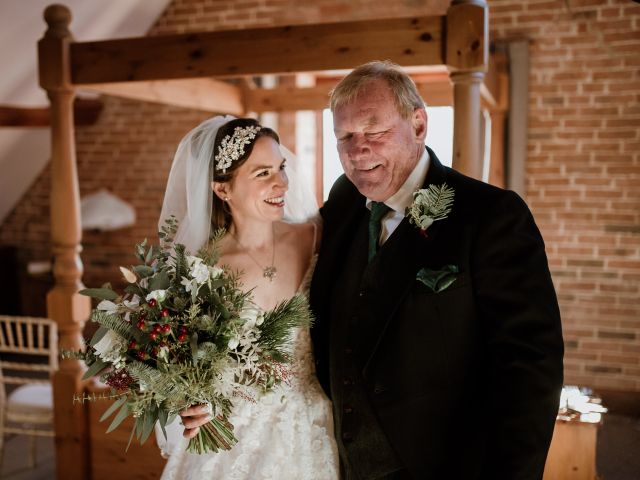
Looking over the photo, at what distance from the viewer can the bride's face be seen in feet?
7.34

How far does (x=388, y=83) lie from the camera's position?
1.80 meters

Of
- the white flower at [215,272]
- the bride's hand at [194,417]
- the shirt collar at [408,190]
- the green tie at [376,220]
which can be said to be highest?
the shirt collar at [408,190]

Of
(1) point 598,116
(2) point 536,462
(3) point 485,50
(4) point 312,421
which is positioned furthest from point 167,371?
(1) point 598,116

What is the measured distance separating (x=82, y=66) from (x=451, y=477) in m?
2.76

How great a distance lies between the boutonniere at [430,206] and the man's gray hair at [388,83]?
24 centimetres

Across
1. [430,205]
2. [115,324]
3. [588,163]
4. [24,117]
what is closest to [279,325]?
[115,324]

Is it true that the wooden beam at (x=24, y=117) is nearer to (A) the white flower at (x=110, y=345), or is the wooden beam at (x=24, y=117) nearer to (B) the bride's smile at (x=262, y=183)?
(B) the bride's smile at (x=262, y=183)

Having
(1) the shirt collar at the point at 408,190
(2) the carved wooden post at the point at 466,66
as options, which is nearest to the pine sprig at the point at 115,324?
(1) the shirt collar at the point at 408,190

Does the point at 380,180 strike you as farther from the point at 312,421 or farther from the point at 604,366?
the point at 604,366

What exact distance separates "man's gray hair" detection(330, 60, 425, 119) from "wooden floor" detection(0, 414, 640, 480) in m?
3.11

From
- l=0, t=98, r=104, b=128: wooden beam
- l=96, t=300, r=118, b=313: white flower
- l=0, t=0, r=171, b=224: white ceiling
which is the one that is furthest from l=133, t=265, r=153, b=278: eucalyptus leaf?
l=0, t=98, r=104, b=128: wooden beam

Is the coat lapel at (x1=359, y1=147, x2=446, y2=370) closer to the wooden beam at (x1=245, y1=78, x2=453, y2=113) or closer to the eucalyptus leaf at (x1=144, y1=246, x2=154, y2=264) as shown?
the eucalyptus leaf at (x1=144, y1=246, x2=154, y2=264)

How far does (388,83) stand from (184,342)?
0.92 meters

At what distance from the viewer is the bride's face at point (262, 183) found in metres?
2.24
